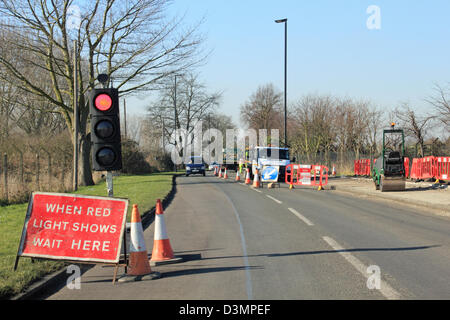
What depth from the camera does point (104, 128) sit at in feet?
26.6

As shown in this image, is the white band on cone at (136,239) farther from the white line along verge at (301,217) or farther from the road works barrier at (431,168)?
the road works barrier at (431,168)

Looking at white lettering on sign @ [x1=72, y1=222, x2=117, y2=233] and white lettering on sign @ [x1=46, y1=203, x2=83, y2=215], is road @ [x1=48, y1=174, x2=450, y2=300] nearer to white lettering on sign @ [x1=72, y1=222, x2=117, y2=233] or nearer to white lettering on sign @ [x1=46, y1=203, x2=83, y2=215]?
white lettering on sign @ [x1=72, y1=222, x2=117, y2=233]

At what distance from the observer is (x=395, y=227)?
37.7 feet

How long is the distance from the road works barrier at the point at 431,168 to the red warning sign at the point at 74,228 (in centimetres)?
1826

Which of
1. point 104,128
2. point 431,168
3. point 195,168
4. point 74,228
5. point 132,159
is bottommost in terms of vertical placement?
point 74,228

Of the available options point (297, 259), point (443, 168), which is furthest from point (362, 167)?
point (297, 259)

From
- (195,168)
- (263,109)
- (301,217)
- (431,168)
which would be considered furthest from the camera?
(263,109)

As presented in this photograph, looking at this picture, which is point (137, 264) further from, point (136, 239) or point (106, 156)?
point (106, 156)

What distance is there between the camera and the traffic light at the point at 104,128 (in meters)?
8.07

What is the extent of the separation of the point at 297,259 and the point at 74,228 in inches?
137

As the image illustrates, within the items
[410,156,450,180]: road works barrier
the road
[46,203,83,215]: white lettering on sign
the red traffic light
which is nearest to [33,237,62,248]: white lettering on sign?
[46,203,83,215]: white lettering on sign

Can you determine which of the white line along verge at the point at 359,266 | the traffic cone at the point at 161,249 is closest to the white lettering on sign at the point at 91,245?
the traffic cone at the point at 161,249

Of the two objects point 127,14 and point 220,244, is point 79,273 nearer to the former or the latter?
point 220,244
